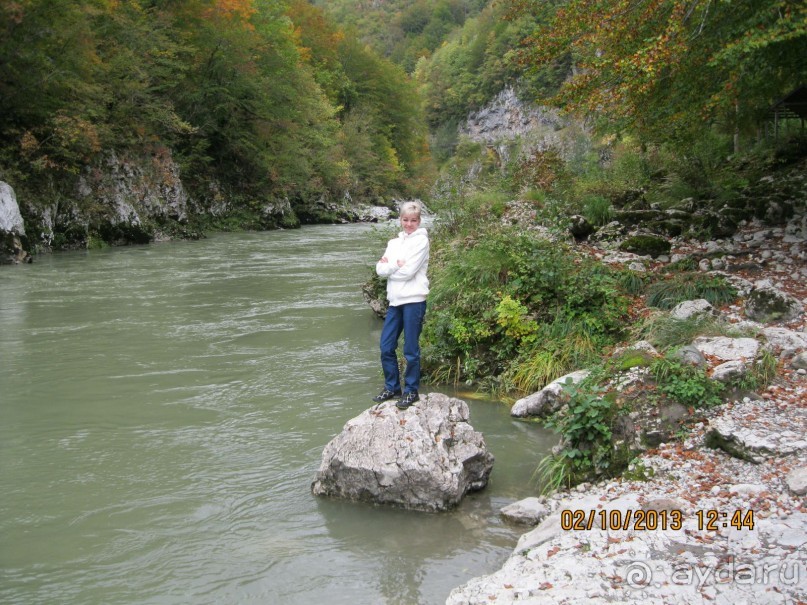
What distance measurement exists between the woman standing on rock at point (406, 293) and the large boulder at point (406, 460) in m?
0.27

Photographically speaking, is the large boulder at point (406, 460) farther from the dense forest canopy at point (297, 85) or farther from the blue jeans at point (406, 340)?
the dense forest canopy at point (297, 85)

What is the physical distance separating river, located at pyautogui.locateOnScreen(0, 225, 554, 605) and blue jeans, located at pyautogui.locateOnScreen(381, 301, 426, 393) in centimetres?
106

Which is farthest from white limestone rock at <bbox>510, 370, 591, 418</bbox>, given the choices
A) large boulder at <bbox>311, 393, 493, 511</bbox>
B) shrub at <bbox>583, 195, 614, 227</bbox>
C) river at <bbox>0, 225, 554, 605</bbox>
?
shrub at <bbox>583, 195, 614, 227</bbox>

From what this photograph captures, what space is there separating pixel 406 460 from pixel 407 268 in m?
1.56

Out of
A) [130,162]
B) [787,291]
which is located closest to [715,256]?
[787,291]

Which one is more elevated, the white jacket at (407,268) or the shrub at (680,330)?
the white jacket at (407,268)

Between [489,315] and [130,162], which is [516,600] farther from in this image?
[130,162]

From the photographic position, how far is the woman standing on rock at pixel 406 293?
543 centimetres

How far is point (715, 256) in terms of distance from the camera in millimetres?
9789

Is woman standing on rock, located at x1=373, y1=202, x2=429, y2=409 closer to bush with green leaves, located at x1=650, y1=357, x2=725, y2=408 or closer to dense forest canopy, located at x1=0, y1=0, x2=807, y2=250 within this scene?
bush with green leaves, located at x1=650, y1=357, x2=725, y2=408

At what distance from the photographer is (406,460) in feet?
16.4

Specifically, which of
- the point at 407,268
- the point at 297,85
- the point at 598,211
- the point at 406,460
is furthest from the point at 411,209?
the point at 297,85

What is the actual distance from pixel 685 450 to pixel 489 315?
358 centimetres

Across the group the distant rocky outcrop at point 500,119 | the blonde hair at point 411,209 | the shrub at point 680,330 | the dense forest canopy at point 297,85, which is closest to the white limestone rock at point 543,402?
the shrub at point 680,330
